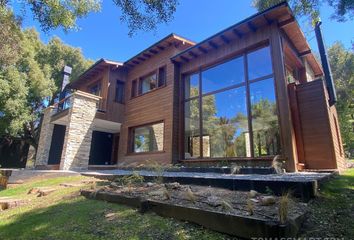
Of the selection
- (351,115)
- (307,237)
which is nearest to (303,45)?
(307,237)

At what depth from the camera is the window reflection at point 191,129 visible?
9578mm

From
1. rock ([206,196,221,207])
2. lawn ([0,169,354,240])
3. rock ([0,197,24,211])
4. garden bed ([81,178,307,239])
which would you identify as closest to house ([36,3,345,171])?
lawn ([0,169,354,240])

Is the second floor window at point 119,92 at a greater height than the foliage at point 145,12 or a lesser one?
greater

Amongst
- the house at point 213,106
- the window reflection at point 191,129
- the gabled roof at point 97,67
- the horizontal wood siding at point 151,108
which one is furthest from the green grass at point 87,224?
the gabled roof at point 97,67

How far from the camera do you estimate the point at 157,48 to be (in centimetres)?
1203

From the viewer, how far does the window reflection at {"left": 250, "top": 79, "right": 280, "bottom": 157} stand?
289 inches

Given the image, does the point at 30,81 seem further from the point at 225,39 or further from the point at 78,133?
the point at 225,39

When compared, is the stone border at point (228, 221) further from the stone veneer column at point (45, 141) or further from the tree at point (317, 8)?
the stone veneer column at point (45, 141)

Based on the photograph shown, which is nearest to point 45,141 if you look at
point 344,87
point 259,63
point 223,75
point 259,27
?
point 223,75

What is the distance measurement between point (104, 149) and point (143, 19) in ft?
35.7

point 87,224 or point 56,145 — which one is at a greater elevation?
point 56,145

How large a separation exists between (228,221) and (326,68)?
8117 mm

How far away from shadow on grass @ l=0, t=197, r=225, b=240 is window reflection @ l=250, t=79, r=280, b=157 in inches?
197

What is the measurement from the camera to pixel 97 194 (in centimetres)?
499
